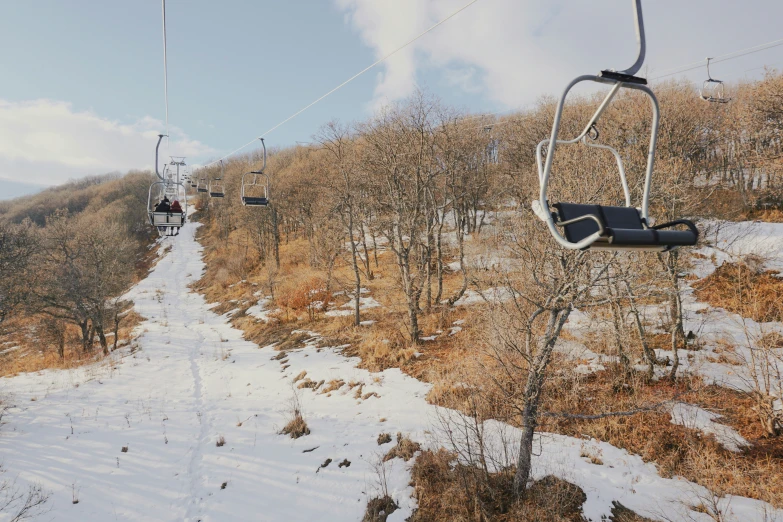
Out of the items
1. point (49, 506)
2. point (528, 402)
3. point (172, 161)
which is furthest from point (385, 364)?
point (172, 161)

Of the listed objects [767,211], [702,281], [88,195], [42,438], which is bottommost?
[42,438]

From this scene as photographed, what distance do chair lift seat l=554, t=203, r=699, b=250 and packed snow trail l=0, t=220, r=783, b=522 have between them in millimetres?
6204

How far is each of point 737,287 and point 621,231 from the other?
62.1 feet

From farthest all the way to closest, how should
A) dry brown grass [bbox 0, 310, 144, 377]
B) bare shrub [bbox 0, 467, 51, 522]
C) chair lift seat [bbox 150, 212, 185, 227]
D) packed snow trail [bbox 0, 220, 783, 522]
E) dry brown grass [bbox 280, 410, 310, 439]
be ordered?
dry brown grass [bbox 0, 310, 144, 377]
chair lift seat [bbox 150, 212, 185, 227]
dry brown grass [bbox 280, 410, 310, 439]
bare shrub [bbox 0, 467, 51, 522]
packed snow trail [bbox 0, 220, 783, 522]

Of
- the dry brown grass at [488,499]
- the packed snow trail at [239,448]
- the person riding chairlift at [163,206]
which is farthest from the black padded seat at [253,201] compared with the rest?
the dry brown grass at [488,499]

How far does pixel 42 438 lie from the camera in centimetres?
1093

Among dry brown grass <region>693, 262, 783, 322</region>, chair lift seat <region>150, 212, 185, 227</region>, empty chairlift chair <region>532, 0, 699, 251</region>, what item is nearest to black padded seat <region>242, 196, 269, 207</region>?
chair lift seat <region>150, 212, 185, 227</region>

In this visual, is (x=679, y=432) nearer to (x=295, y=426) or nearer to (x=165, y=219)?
(x=295, y=426)

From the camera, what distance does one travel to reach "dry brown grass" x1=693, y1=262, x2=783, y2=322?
13984 mm

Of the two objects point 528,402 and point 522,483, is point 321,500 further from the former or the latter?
point 528,402

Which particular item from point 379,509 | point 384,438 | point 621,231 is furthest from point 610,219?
point 384,438

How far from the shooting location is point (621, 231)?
2.43 m

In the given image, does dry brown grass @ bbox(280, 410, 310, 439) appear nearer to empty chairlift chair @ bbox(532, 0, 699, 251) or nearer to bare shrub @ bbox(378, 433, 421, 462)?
bare shrub @ bbox(378, 433, 421, 462)

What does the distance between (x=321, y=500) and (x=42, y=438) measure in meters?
10.1
